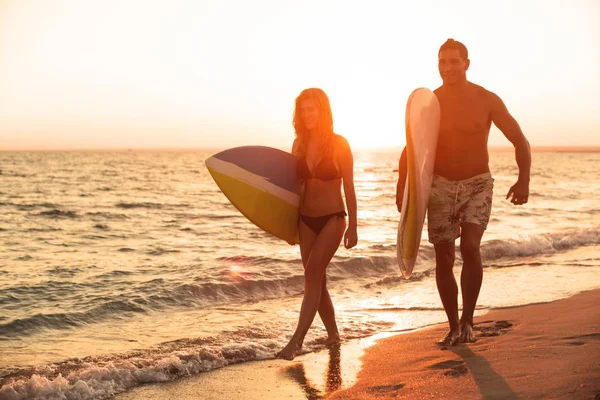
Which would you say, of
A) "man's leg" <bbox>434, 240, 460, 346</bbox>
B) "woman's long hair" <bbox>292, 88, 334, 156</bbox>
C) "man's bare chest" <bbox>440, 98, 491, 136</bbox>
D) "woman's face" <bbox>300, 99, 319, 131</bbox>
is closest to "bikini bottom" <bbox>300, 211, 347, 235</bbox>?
"woman's long hair" <bbox>292, 88, 334, 156</bbox>

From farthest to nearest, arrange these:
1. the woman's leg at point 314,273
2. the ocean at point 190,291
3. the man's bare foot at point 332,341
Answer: the man's bare foot at point 332,341
the ocean at point 190,291
the woman's leg at point 314,273

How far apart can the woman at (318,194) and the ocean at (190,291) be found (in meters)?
0.86

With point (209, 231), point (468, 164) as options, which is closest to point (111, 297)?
point (468, 164)

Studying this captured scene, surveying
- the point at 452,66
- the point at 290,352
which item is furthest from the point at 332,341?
the point at 452,66

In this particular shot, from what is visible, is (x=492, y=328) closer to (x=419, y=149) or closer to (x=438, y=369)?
(x=438, y=369)

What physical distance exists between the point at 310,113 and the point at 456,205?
1275 millimetres

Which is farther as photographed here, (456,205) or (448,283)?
(448,283)


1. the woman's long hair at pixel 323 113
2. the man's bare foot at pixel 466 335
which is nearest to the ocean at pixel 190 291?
the man's bare foot at pixel 466 335

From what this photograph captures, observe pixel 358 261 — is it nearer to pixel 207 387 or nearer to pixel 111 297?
pixel 111 297

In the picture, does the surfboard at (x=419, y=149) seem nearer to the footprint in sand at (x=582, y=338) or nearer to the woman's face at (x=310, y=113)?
the woman's face at (x=310, y=113)

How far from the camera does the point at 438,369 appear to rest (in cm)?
459

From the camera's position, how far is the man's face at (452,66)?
5020 mm

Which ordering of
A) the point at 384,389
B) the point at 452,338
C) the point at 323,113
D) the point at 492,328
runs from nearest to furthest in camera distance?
the point at 384,389 < the point at 323,113 < the point at 452,338 < the point at 492,328

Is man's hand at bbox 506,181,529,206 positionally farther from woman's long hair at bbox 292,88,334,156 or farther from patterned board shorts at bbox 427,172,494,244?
woman's long hair at bbox 292,88,334,156
